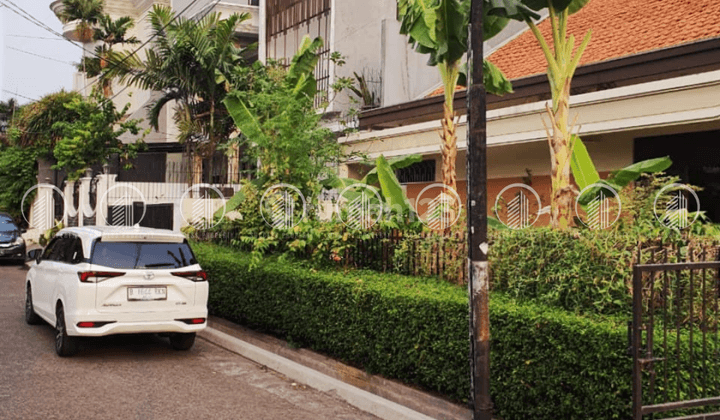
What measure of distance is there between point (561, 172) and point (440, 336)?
8.47ft

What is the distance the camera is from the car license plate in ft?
31.6

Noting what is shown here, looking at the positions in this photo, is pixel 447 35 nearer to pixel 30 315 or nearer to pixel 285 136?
pixel 285 136

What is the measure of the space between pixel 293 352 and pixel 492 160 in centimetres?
778

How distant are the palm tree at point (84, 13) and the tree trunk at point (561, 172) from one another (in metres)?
29.2

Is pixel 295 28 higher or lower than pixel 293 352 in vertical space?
higher

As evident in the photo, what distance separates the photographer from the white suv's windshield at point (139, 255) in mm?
9734

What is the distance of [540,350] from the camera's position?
6.61 m

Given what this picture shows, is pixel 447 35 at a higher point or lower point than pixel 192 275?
higher

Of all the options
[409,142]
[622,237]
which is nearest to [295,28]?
[409,142]

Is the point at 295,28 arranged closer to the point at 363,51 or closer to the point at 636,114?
the point at 363,51

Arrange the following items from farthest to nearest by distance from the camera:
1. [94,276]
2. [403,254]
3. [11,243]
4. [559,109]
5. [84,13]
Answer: [84,13], [11,243], [403,254], [94,276], [559,109]

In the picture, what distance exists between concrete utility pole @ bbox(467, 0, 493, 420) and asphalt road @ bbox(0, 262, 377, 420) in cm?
161

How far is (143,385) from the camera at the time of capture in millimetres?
8484

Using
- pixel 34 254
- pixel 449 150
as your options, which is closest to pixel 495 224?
pixel 449 150
